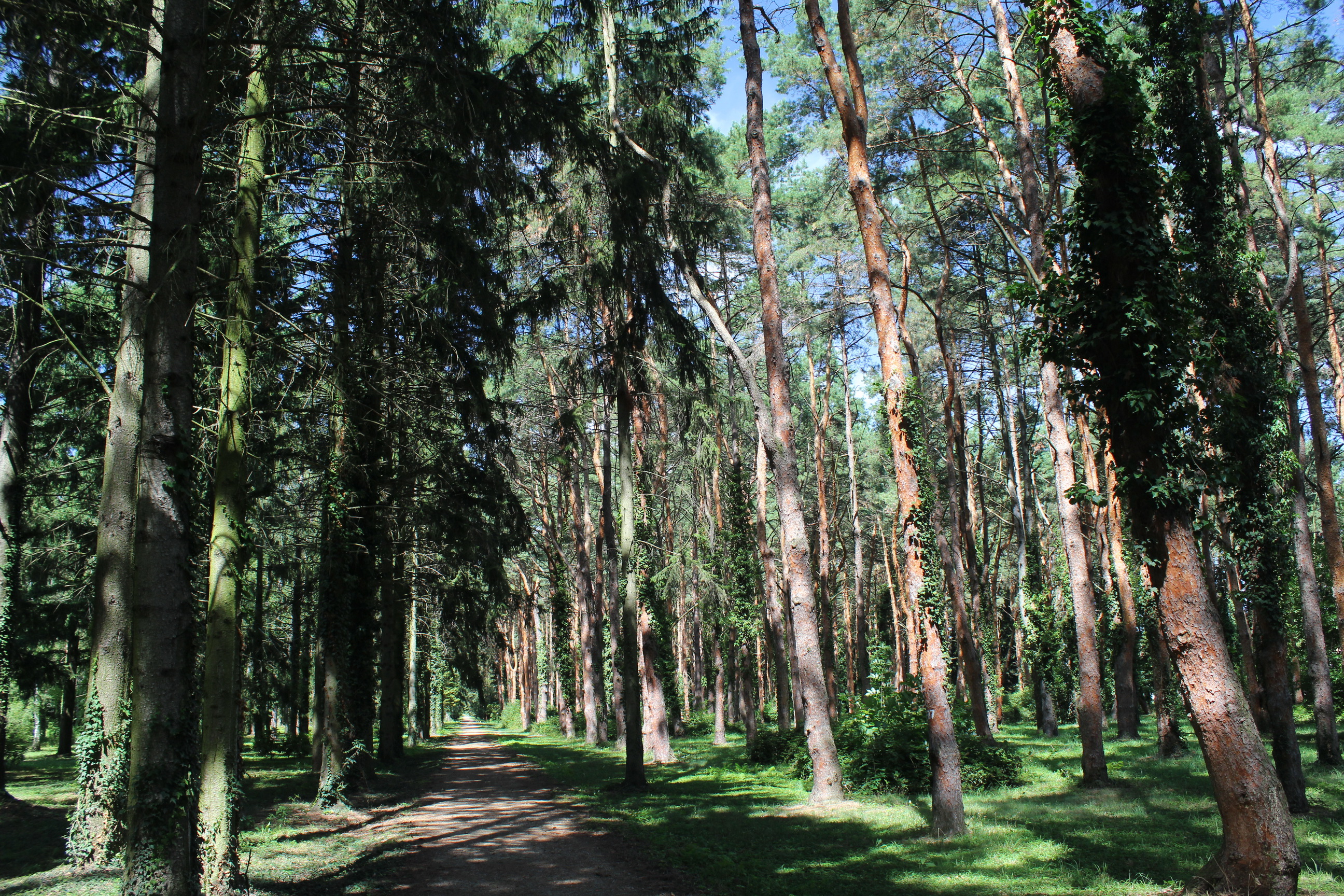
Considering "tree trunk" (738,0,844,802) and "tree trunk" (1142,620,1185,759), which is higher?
"tree trunk" (738,0,844,802)

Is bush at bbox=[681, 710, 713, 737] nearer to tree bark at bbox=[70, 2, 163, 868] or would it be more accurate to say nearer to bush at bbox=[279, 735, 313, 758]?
bush at bbox=[279, 735, 313, 758]

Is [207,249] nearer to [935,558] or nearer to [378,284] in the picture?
[378,284]

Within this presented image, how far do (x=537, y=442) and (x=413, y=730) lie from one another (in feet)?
44.2

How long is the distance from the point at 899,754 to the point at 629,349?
8.48 meters

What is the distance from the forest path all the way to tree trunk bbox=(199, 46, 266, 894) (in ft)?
5.40

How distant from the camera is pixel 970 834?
8.97 metres

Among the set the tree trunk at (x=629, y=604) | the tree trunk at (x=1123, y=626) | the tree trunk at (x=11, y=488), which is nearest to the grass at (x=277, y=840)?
the tree trunk at (x=11, y=488)

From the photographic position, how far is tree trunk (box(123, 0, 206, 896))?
554cm

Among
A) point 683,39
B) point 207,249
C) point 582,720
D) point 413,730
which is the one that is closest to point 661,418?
point 683,39

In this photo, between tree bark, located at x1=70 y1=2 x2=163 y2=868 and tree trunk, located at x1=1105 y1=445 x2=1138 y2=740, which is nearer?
tree bark, located at x1=70 y1=2 x2=163 y2=868

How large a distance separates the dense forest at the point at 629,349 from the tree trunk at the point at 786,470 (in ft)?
0.25

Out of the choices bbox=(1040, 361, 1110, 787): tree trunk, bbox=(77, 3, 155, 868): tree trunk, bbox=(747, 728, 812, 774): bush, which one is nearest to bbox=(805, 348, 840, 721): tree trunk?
bbox=(747, 728, 812, 774): bush

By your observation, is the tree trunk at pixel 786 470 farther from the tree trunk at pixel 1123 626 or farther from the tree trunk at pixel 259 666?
the tree trunk at pixel 259 666

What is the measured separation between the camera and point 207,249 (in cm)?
934
